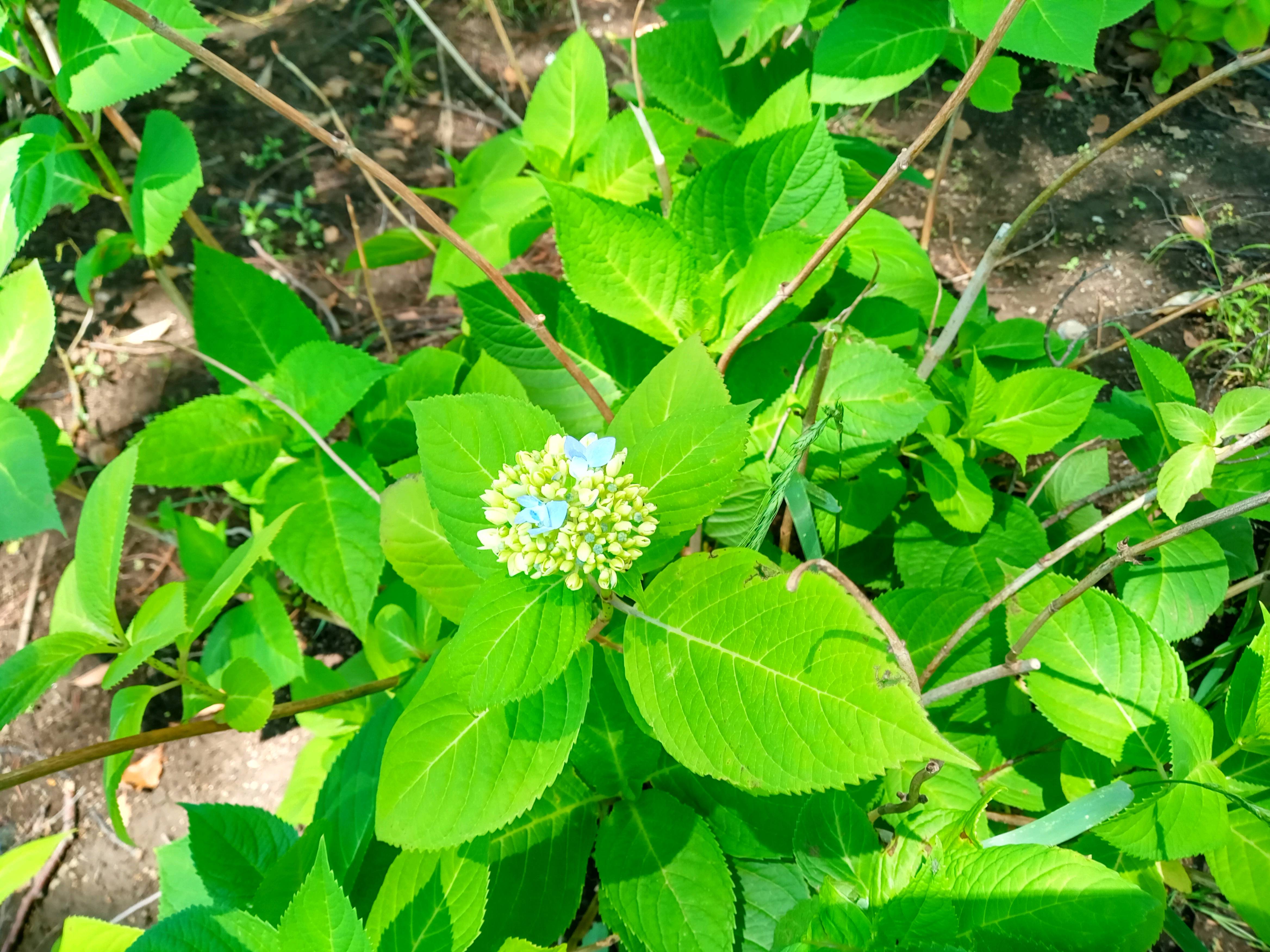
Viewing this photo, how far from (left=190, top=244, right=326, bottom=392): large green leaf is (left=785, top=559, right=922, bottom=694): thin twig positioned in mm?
1379

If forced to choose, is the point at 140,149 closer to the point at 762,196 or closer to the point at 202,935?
the point at 762,196

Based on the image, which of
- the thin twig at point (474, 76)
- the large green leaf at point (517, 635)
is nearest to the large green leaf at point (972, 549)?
the large green leaf at point (517, 635)

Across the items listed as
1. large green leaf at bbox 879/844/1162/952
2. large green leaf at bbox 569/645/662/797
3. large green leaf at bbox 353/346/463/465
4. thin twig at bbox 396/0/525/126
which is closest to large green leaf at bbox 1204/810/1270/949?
large green leaf at bbox 879/844/1162/952

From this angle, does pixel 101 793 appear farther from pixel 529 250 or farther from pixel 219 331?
pixel 529 250

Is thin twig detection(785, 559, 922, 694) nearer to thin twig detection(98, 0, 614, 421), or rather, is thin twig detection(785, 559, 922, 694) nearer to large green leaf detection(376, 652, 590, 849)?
large green leaf detection(376, 652, 590, 849)

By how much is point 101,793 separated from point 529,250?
2403 mm

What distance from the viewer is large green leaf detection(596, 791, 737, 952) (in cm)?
114

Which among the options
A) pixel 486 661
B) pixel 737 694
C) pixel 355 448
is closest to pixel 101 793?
pixel 355 448

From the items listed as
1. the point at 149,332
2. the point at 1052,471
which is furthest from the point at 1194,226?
the point at 149,332

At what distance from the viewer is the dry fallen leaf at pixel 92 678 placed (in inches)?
97.0

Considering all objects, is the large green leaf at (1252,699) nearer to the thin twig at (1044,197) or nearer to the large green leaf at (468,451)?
the thin twig at (1044,197)

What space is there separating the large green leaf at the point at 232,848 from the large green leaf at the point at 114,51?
140 centimetres

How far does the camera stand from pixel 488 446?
1.03 m

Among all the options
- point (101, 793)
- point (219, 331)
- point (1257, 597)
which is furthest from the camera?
point (101, 793)
